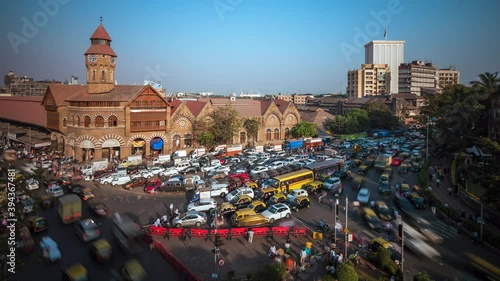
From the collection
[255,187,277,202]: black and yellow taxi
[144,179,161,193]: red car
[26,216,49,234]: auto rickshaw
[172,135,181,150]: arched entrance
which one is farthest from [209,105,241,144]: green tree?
[26,216,49,234]: auto rickshaw

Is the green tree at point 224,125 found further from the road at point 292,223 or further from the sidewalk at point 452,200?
the sidewalk at point 452,200

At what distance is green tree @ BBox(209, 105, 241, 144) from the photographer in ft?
184

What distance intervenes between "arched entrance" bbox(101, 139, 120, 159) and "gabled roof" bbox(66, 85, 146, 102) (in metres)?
6.02

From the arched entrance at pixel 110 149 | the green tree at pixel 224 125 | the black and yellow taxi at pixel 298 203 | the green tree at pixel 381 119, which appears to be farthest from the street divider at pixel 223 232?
the green tree at pixel 381 119

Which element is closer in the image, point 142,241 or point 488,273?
point 488,273

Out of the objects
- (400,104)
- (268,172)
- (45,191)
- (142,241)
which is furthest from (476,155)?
(400,104)

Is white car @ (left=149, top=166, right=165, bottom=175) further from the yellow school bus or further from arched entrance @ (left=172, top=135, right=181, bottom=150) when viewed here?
the yellow school bus

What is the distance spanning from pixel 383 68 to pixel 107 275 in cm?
14532

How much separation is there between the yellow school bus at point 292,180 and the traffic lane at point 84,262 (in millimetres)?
14546

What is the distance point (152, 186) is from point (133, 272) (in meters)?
18.3

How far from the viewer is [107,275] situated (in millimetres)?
17969

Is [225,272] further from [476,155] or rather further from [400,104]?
[400,104]

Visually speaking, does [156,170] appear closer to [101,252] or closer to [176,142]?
[176,142]

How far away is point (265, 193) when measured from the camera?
31297 mm
